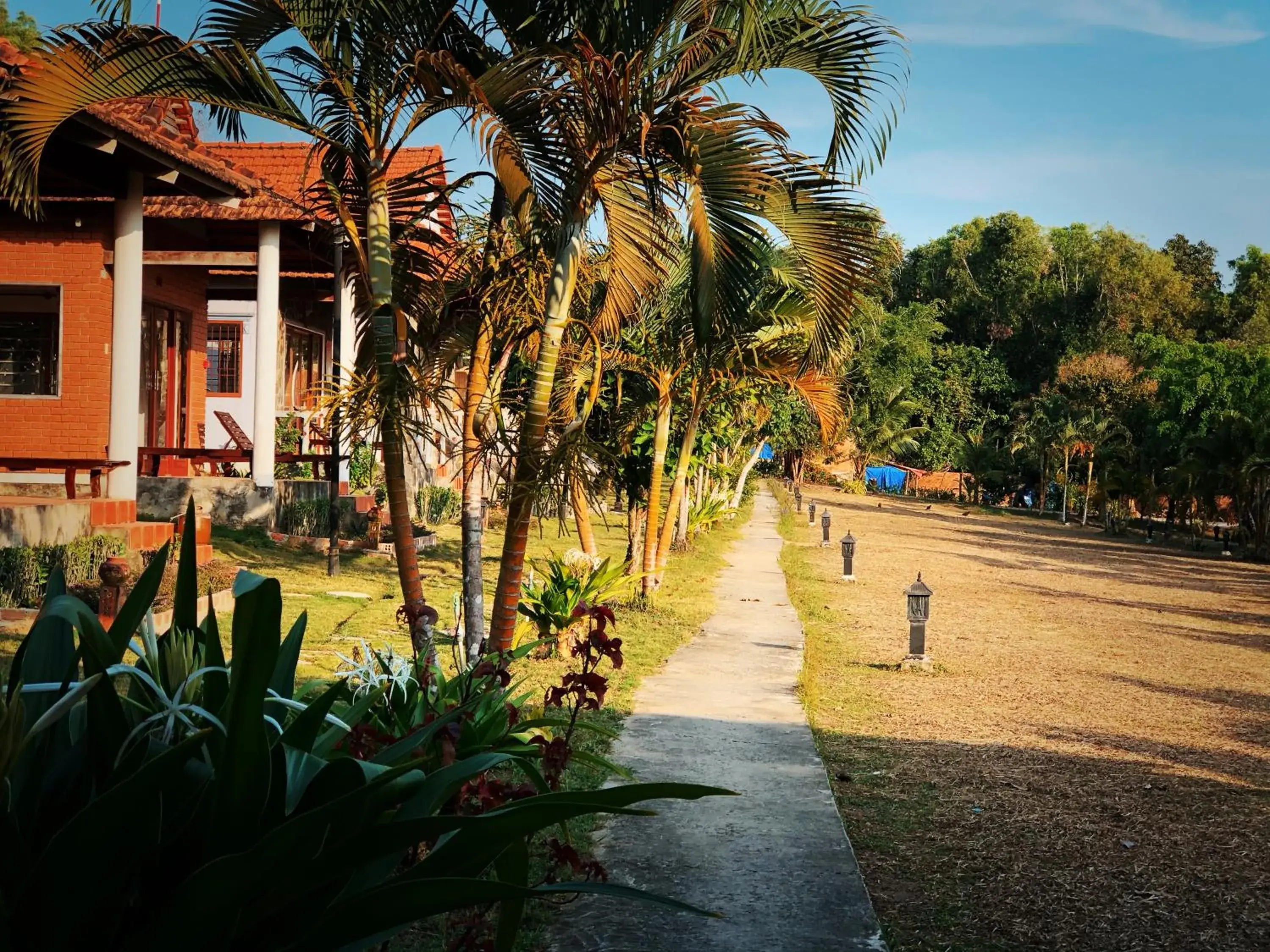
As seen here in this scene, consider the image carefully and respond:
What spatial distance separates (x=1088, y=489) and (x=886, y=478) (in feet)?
62.4

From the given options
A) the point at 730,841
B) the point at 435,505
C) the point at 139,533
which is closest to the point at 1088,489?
the point at 435,505

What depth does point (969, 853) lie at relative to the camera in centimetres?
553

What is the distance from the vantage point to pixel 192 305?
18094mm

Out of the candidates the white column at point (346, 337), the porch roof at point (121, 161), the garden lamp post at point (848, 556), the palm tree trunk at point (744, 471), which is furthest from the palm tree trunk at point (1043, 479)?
the porch roof at point (121, 161)

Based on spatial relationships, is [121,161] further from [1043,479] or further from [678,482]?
[1043,479]

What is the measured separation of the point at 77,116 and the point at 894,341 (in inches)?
2025

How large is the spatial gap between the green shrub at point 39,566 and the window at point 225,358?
11575 mm

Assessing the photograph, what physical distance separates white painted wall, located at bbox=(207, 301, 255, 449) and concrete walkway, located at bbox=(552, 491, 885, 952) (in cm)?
1422

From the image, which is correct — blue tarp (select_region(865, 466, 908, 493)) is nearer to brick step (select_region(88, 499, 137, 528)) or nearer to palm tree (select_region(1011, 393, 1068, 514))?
palm tree (select_region(1011, 393, 1068, 514))

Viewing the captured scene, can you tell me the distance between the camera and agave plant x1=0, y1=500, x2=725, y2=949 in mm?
1831

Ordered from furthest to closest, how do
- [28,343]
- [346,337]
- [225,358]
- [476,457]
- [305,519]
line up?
1. [225,358]
2. [346,337]
3. [305,519]
4. [28,343]
5. [476,457]

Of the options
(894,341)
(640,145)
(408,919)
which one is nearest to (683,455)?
(640,145)

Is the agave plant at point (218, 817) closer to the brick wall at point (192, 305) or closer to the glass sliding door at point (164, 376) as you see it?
the brick wall at point (192, 305)

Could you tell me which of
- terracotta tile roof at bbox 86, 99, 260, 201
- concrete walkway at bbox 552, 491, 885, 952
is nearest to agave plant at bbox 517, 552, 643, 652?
concrete walkway at bbox 552, 491, 885, 952
